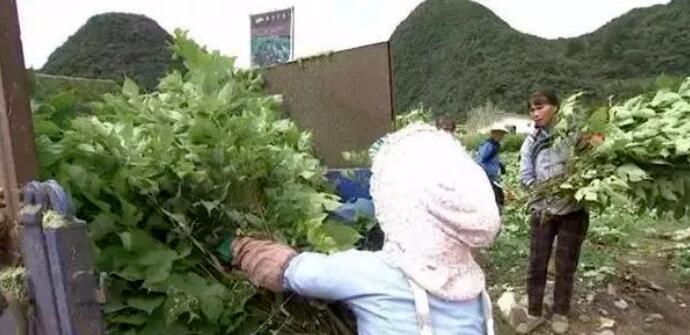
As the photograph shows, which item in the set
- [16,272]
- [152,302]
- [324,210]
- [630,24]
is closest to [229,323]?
[152,302]

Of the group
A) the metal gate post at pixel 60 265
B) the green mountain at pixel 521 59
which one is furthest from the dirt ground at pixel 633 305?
the green mountain at pixel 521 59

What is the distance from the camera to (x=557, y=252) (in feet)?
13.5

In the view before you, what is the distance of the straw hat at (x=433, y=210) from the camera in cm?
134

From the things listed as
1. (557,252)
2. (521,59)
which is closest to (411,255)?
(557,252)

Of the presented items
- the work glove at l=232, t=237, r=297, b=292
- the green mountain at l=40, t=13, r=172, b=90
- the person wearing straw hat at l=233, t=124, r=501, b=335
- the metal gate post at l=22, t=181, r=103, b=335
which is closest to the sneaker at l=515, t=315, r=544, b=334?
the green mountain at l=40, t=13, r=172, b=90

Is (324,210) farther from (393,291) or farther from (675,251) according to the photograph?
(675,251)

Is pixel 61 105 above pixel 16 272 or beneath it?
above

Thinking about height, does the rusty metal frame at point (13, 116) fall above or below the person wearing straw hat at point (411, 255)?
above

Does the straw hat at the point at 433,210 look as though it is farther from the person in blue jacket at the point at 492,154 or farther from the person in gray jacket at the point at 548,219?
the person in blue jacket at the point at 492,154

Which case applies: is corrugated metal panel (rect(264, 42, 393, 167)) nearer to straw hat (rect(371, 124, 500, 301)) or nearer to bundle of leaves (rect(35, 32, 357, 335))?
bundle of leaves (rect(35, 32, 357, 335))

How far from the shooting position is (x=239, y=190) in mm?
1497

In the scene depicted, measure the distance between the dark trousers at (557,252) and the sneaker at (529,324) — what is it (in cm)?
3

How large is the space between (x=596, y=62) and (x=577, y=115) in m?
27.2

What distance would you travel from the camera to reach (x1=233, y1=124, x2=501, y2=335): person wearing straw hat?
4.40 feet
